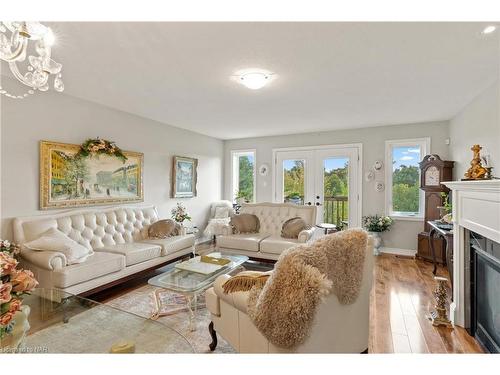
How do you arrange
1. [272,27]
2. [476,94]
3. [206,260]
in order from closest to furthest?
[272,27]
[206,260]
[476,94]

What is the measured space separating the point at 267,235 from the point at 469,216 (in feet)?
8.74

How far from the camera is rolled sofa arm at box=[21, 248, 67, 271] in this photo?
2502 mm

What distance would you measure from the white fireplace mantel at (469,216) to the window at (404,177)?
255 cm

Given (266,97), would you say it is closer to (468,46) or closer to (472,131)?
(468,46)

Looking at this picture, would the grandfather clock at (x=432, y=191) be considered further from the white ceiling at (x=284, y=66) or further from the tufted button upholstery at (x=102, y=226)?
the tufted button upholstery at (x=102, y=226)

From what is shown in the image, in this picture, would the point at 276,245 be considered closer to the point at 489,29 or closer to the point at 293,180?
the point at 293,180

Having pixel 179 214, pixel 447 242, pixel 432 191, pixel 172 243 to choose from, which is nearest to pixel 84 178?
pixel 172 243

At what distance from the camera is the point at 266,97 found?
3441 mm

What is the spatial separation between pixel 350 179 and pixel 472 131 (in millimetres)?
2178

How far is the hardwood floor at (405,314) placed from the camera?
2105mm

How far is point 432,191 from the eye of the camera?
4285 millimetres

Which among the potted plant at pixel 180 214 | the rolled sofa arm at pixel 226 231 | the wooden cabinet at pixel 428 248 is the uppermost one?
the potted plant at pixel 180 214

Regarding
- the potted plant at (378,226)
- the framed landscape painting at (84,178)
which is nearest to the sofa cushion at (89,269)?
the framed landscape painting at (84,178)
